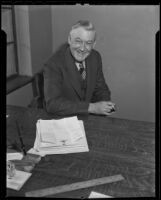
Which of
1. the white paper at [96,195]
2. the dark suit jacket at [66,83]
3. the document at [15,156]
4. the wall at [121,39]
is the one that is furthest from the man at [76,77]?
the wall at [121,39]

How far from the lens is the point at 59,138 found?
42.7 inches

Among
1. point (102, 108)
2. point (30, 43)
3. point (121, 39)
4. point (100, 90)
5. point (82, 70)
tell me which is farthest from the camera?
point (121, 39)

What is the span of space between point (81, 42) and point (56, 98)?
0.35 m

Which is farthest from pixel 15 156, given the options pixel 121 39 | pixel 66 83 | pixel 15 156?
pixel 121 39

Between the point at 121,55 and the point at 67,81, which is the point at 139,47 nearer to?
the point at 121,55

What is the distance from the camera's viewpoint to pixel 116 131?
1.23m

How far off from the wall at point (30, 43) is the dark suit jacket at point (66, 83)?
77cm

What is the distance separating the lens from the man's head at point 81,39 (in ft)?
5.10

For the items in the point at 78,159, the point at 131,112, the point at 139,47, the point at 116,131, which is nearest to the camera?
the point at 78,159

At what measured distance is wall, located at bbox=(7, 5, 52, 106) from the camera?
7.94 feet

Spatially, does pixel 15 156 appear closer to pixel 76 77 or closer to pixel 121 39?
pixel 76 77

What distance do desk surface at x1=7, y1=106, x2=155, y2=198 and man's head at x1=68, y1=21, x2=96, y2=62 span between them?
47 cm
